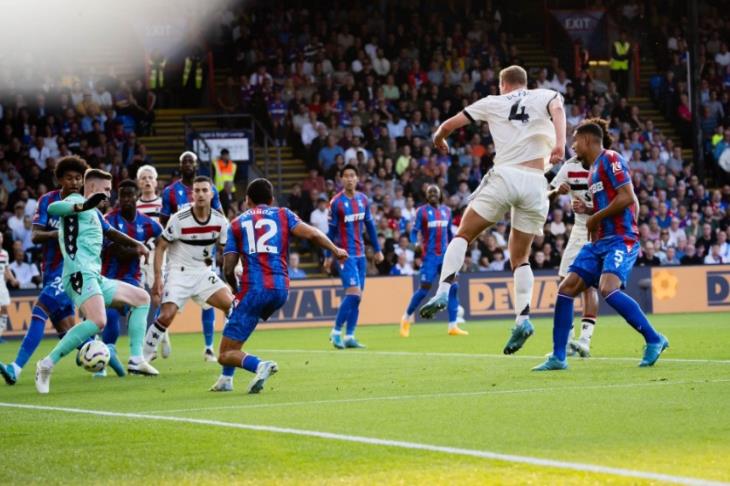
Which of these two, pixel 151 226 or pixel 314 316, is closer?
pixel 151 226

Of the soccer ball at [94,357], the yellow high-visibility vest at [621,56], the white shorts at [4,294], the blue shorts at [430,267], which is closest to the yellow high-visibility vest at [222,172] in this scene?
the white shorts at [4,294]

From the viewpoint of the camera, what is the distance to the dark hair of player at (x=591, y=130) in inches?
497

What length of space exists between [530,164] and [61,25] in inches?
936

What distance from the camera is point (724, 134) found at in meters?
35.2

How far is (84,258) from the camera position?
12.8m

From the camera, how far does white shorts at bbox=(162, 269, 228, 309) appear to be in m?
15.2

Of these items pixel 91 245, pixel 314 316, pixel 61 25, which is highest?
pixel 61 25

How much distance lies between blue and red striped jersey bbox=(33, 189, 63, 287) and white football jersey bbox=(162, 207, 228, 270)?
60.2 inches

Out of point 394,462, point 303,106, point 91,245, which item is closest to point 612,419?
point 394,462

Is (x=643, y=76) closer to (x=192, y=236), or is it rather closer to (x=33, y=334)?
(x=192, y=236)

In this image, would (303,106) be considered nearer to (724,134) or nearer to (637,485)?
(724,134)

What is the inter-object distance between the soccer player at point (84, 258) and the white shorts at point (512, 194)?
3.46 meters

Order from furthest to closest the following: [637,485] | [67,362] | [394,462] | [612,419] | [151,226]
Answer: [67,362] < [151,226] < [612,419] < [394,462] < [637,485]


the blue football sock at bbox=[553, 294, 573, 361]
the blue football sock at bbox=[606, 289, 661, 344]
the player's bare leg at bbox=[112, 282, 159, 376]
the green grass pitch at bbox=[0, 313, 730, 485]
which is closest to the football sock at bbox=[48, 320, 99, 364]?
the green grass pitch at bbox=[0, 313, 730, 485]
